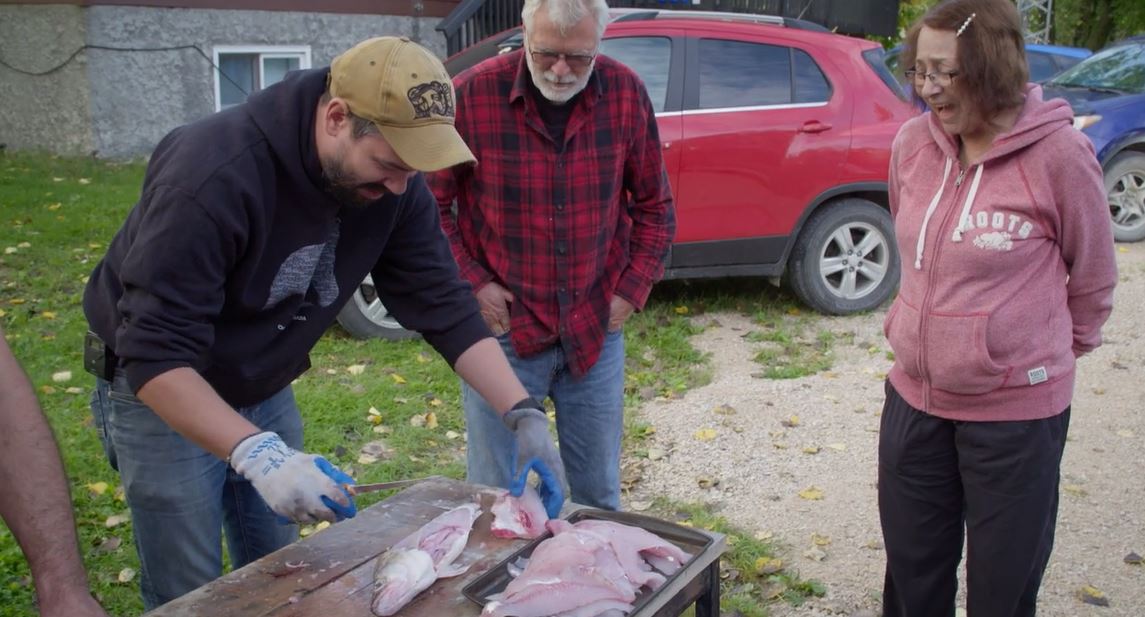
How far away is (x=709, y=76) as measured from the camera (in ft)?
21.0

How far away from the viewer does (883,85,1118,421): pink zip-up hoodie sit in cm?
259

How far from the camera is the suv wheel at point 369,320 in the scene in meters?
6.05

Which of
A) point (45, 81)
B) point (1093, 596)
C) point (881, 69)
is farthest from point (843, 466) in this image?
point (45, 81)

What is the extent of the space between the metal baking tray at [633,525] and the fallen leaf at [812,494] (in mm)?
2293

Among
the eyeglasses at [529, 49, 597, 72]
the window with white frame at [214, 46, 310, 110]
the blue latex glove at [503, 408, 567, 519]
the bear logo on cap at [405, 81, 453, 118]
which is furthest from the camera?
the window with white frame at [214, 46, 310, 110]

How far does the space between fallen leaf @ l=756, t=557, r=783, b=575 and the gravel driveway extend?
0.06 meters

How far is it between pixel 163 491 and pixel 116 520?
1.92 metres

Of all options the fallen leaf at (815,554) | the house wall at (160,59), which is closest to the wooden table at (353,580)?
the fallen leaf at (815,554)

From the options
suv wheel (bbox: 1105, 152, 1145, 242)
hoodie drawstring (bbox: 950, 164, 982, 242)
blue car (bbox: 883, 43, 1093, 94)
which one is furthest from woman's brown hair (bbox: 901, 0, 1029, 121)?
blue car (bbox: 883, 43, 1093, 94)

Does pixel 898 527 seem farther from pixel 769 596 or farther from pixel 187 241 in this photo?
pixel 187 241

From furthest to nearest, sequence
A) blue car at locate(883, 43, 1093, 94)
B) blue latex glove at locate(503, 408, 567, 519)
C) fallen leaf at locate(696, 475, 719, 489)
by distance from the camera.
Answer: blue car at locate(883, 43, 1093, 94)
fallen leaf at locate(696, 475, 719, 489)
blue latex glove at locate(503, 408, 567, 519)

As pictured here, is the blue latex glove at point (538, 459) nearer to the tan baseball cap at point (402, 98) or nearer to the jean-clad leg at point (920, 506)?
the tan baseball cap at point (402, 98)

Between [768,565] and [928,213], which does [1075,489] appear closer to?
[768,565]

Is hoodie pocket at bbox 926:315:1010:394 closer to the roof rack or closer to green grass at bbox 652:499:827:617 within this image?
green grass at bbox 652:499:827:617
